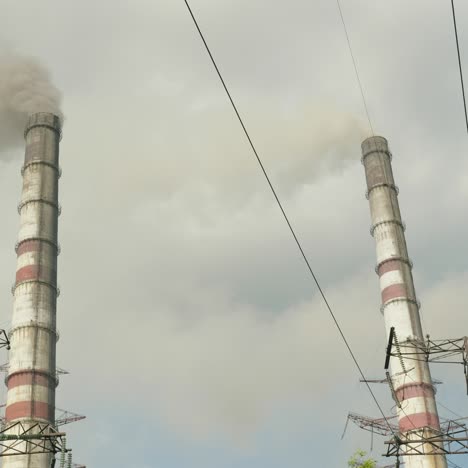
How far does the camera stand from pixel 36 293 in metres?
40.6

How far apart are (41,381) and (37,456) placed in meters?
3.67

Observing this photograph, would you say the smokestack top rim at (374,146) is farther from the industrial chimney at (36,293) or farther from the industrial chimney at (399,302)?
the industrial chimney at (36,293)

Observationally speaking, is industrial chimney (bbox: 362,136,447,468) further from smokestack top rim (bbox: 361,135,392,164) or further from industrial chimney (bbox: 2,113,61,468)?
industrial chimney (bbox: 2,113,61,468)

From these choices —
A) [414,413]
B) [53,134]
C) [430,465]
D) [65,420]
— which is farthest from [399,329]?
[53,134]

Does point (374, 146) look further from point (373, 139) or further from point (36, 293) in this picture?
point (36, 293)

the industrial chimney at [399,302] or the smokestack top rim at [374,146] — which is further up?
the smokestack top rim at [374,146]

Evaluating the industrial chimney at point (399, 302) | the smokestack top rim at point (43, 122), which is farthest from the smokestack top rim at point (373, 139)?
the smokestack top rim at point (43, 122)

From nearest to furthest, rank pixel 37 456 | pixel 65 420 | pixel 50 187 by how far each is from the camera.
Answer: pixel 37 456, pixel 65 420, pixel 50 187

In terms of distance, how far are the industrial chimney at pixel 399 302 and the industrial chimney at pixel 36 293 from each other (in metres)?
18.1

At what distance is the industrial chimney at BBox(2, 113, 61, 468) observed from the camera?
37875 mm

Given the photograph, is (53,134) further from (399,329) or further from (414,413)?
(414,413)

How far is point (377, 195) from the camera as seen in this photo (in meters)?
46.8

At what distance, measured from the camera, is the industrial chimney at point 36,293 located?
37.9 m

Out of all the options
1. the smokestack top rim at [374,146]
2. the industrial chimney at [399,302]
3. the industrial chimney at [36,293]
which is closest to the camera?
the industrial chimney at [36,293]
